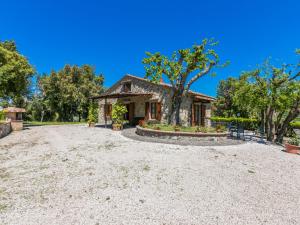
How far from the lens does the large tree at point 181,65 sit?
12.5 m

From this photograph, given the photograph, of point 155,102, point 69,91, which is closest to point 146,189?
point 155,102

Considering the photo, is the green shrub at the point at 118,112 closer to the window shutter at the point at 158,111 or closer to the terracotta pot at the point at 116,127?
the terracotta pot at the point at 116,127

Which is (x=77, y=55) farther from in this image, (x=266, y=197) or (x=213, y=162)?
(x=266, y=197)

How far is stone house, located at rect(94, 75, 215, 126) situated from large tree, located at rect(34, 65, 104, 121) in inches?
485

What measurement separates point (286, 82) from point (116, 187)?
12282 mm

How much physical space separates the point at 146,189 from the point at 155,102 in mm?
12381

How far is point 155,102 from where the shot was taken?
16016 millimetres

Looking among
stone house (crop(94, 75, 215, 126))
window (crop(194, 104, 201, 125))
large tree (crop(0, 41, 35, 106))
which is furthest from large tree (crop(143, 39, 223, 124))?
large tree (crop(0, 41, 35, 106))

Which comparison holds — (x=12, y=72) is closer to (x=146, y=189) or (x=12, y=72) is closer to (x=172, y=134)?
(x=172, y=134)

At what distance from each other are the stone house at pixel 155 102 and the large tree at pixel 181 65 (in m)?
2.11

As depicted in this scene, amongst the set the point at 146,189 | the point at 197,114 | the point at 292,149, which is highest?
the point at 197,114

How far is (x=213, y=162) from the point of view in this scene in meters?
6.04

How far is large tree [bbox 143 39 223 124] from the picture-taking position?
12.5 metres

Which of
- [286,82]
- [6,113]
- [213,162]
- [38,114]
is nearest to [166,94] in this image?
[286,82]
